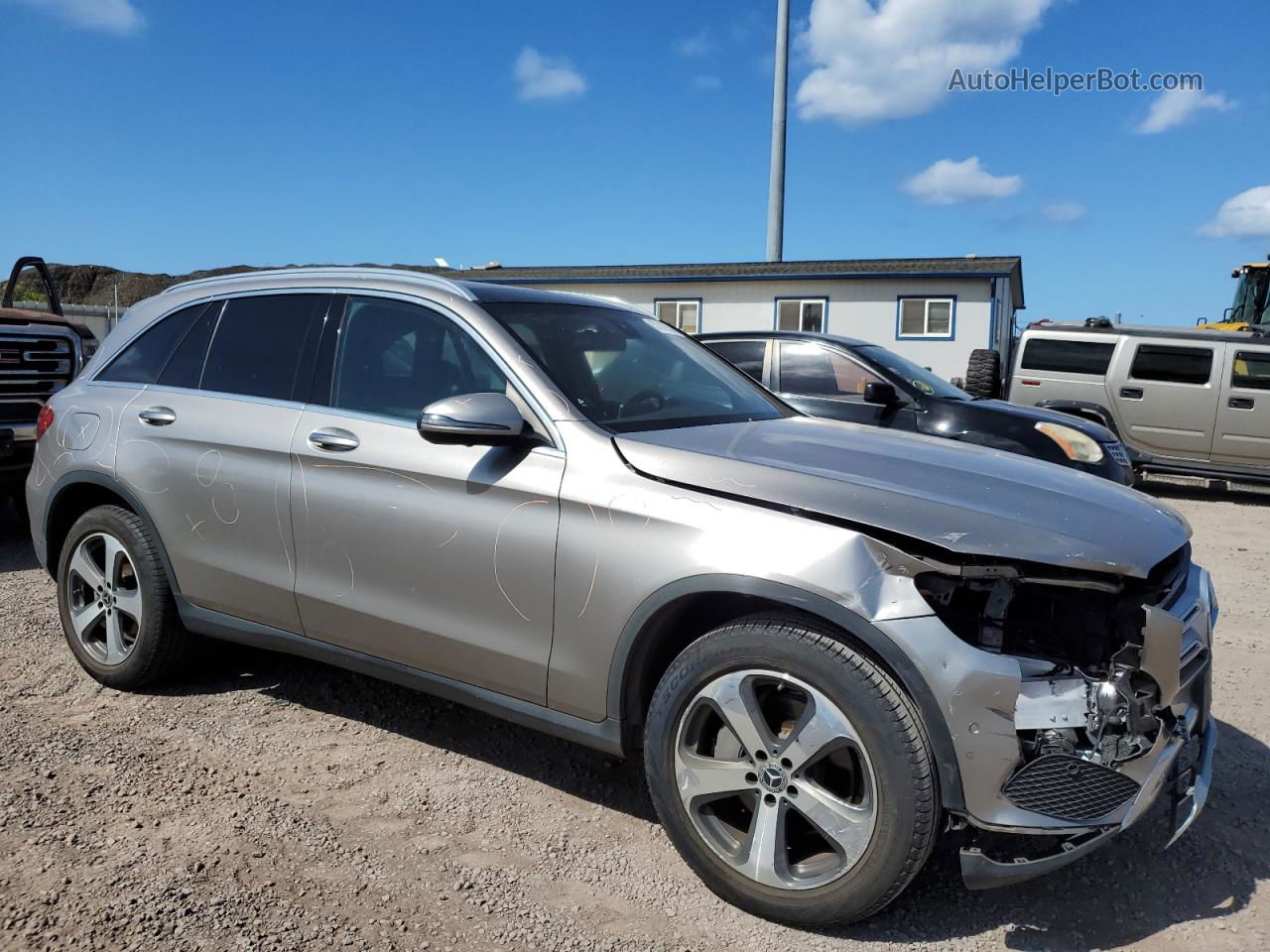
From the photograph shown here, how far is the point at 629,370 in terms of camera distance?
3.51m

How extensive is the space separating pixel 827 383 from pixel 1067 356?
571cm

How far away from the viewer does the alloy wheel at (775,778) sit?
8.02 feet

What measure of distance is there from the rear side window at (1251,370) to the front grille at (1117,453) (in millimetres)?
4644

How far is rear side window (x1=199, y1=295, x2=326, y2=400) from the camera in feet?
12.1

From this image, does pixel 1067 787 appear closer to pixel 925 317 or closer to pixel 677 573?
pixel 677 573

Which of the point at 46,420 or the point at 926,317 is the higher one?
the point at 926,317

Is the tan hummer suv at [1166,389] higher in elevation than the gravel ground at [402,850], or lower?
higher

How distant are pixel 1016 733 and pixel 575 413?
1508 mm

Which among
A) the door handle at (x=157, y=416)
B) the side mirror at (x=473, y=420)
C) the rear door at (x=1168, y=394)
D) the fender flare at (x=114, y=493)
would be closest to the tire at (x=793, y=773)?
the side mirror at (x=473, y=420)

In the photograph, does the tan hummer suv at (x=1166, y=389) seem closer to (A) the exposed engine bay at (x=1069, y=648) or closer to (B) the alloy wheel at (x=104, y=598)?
(A) the exposed engine bay at (x=1069, y=648)

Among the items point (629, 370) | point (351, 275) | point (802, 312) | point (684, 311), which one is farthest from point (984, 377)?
point (351, 275)

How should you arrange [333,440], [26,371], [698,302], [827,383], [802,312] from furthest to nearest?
[698,302], [802,312], [827,383], [26,371], [333,440]

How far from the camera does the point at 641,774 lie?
11.6ft

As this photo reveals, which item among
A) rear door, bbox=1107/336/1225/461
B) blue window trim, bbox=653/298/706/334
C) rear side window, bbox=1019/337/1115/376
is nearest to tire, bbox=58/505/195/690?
rear side window, bbox=1019/337/1115/376
